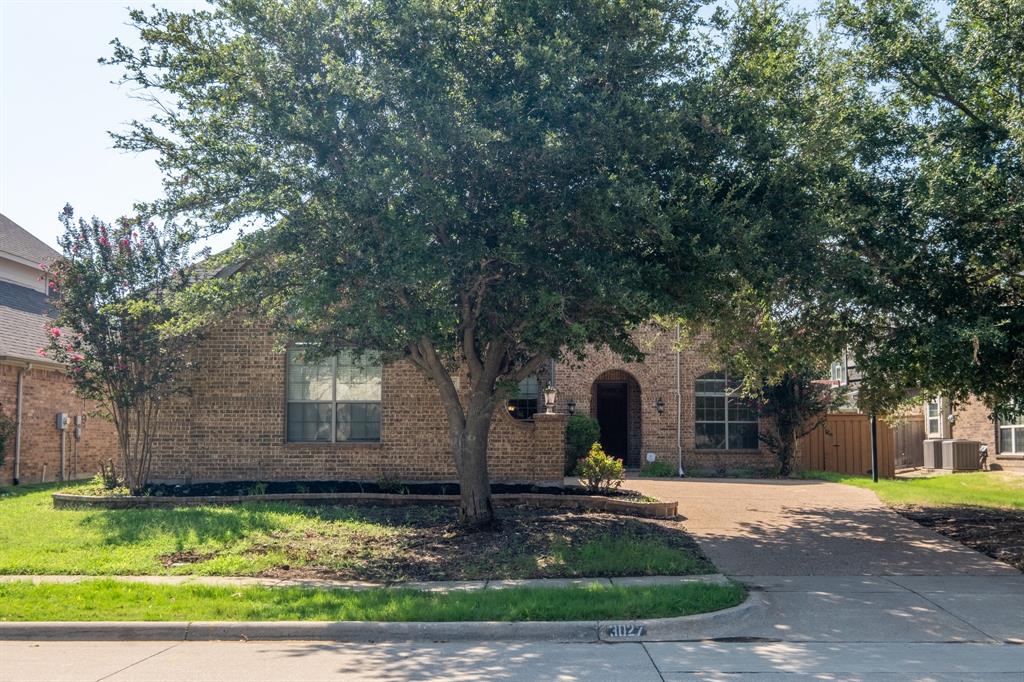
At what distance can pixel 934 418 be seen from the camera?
92.0 ft

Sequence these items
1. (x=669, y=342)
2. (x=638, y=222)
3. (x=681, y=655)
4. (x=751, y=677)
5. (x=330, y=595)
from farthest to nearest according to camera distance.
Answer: (x=669, y=342), (x=638, y=222), (x=330, y=595), (x=681, y=655), (x=751, y=677)

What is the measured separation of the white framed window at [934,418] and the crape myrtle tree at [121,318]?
22.3 metres

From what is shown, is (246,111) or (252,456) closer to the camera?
(246,111)

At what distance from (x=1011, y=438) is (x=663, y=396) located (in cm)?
1027

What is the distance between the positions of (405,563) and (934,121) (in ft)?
30.9

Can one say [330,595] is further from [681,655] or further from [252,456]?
[252,456]

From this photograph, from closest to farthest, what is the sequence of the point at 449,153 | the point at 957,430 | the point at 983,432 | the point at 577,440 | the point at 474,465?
the point at 449,153, the point at 474,465, the point at 577,440, the point at 983,432, the point at 957,430


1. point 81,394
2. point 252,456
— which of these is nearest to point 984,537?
point 252,456

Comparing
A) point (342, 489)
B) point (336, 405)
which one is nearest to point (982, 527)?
point (342, 489)

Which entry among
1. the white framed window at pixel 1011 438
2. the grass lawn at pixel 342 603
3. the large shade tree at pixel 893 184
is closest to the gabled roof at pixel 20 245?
the grass lawn at pixel 342 603

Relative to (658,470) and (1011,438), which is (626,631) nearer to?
(658,470)

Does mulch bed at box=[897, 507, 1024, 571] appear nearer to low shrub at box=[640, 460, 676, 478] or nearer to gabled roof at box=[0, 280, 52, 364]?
low shrub at box=[640, 460, 676, 478]

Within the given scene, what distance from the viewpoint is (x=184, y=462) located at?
55.6ft

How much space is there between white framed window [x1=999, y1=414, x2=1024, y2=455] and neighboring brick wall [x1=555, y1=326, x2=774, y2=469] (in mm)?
7612
